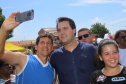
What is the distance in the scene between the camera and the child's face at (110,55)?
93.8 inches

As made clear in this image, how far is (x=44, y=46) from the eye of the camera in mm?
2994

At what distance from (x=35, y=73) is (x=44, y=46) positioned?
0.60m

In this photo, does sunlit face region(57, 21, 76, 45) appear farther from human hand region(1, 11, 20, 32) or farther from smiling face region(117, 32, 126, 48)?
smiling face region(117, 32, 126, 48)

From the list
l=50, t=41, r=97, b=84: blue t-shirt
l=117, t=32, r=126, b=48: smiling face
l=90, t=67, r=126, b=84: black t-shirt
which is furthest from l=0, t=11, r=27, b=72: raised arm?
l=117, t=32, r=126, b=48: smiling face

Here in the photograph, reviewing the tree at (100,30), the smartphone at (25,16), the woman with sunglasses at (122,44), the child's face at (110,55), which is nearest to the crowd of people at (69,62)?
the child's face at (110,55)

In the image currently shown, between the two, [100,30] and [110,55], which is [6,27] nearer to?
[110,55]

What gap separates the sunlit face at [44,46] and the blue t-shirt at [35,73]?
0.18m

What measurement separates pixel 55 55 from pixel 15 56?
2.86ft

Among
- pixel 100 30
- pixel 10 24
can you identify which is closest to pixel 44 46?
pixel 10 24

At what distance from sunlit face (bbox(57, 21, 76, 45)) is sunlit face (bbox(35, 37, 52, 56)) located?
28 centimetres

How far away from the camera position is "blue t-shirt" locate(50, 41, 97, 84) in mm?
2779

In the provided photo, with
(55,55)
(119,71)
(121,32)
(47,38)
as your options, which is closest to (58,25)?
(47,38)

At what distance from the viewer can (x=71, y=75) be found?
2801 mm

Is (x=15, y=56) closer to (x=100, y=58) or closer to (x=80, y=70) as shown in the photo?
(x=80, y=70)
